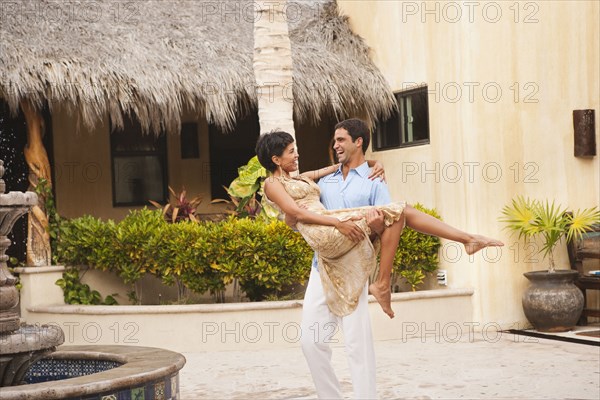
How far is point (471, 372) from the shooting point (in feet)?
30.2

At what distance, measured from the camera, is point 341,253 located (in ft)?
19.8

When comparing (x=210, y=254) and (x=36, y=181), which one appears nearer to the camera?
(x=210, y=254)

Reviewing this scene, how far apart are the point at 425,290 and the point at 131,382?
7295 mm

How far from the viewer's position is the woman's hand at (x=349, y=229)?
19.5ft

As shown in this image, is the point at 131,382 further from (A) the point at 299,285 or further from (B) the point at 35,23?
(B) the point at 35,23

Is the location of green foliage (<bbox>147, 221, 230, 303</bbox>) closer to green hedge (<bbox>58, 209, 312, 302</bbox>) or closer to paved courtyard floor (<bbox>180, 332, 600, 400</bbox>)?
green hedge (<bbox>58, 209, 312, 302</bbox>)

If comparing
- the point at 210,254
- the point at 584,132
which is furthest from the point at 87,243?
the point at 584,132

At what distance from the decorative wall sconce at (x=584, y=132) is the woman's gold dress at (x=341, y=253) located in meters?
7.04

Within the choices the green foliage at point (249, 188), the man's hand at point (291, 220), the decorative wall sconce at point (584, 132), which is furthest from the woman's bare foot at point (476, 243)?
the decorative wall sconce at point (584, 132)

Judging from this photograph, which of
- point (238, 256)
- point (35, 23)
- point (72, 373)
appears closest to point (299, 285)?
point (238, 256)

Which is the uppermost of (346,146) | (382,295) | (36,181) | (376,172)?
(36,181)

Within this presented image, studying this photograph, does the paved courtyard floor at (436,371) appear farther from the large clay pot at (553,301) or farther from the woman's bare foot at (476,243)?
the woman's bare foot at (476,243)

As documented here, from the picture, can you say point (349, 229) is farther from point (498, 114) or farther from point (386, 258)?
point (498, 114)

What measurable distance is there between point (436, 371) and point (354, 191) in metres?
3.62
